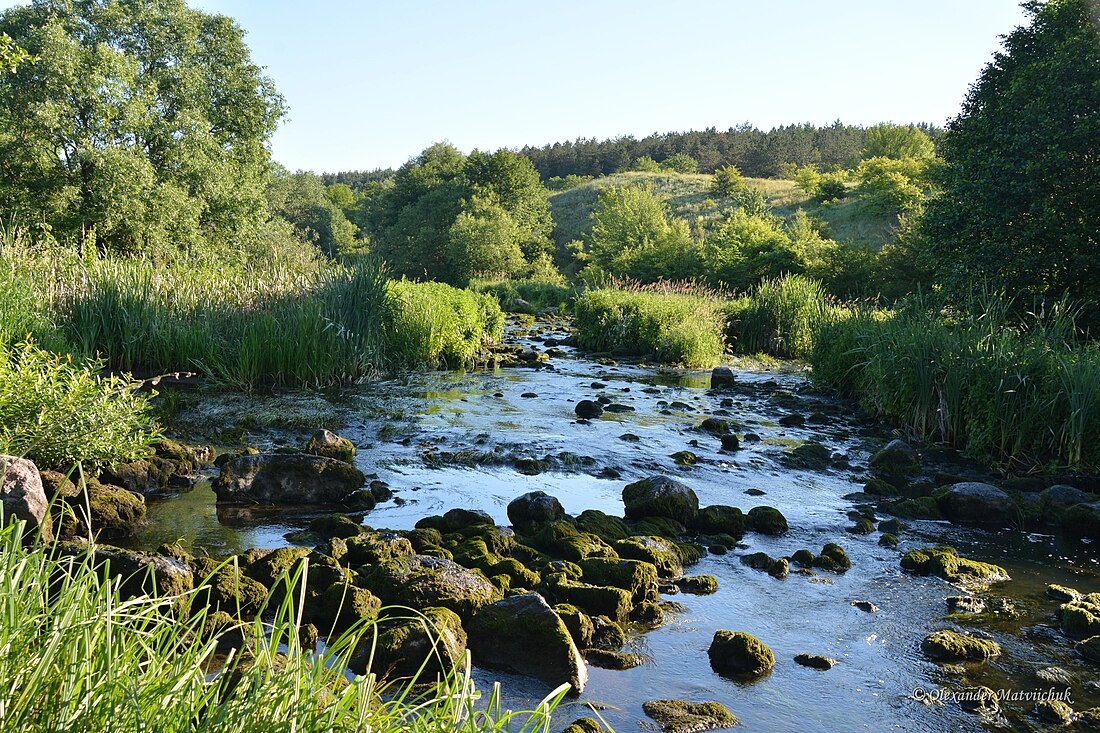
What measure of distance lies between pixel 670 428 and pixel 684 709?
830cm

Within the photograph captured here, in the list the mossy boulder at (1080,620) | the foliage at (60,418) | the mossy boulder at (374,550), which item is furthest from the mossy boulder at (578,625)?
the foliage at (60,418)

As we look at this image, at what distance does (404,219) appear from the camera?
202 feet

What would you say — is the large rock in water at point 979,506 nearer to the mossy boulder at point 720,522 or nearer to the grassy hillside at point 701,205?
the mossy boulder at point 720,522

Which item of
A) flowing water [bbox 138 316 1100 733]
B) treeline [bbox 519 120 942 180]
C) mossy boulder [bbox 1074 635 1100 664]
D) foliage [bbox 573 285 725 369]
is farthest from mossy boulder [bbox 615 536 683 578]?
treeline [bbox 519 120 942 180]

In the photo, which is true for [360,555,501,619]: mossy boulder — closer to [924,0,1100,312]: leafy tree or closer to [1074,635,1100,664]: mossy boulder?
[1074,635,1100,664]: mossy boulder

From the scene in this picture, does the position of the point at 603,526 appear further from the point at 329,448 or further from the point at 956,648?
the point at 329,448

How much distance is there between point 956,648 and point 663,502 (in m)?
2.93

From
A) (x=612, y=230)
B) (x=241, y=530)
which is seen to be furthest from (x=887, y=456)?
(x=612, y=230)

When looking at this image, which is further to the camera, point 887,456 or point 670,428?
point 670,428

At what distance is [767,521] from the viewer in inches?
297

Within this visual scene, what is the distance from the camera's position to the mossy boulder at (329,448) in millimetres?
9320

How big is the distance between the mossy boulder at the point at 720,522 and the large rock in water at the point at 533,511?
127cm

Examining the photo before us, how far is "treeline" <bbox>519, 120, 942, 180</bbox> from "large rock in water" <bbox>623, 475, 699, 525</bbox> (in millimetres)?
84326

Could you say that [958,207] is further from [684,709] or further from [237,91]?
[237,91]
